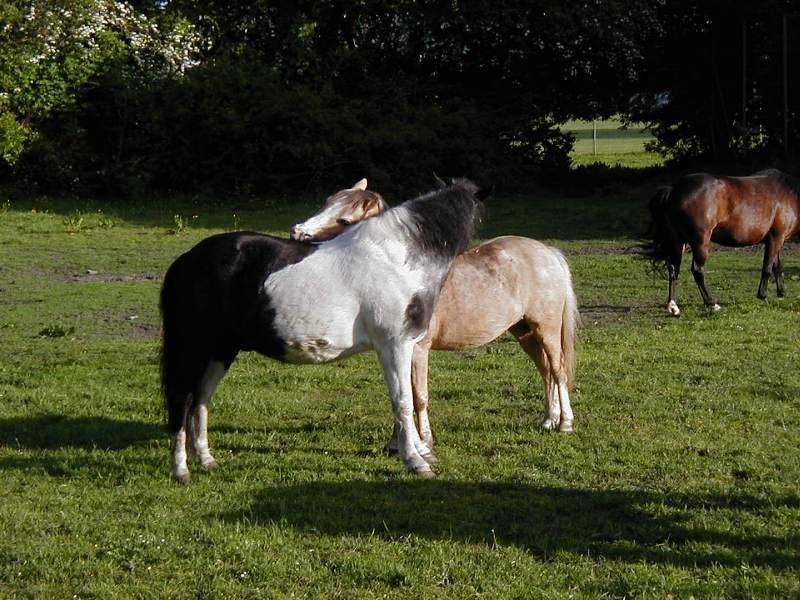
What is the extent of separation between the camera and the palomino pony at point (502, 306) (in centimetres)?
788

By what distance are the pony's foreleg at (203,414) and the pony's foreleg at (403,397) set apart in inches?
42.1

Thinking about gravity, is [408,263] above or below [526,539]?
above

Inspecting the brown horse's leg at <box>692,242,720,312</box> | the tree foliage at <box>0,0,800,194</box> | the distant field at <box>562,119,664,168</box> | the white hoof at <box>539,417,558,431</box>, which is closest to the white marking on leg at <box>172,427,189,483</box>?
the white hoof at <box>539,417,558,431</box>

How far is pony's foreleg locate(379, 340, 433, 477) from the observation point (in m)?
7.25

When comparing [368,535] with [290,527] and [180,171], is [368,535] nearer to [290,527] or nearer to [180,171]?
[290,527]

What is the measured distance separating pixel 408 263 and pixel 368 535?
1832 millimetres

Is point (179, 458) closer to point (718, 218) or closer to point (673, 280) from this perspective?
point (673, 280)

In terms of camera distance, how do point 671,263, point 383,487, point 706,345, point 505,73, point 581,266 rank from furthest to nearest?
point 505,73 < point 581,266 < point 671,263 < point 706,345 < point 383,487

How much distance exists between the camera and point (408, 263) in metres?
7.24

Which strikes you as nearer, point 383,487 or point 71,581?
point 71,581

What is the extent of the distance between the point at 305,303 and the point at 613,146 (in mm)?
48773

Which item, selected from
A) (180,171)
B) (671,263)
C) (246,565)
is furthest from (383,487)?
(180,171)

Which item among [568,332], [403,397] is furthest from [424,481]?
[568,332]

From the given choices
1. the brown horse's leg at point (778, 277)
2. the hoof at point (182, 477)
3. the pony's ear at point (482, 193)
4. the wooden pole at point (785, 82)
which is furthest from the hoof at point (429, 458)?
the wooden pole at point (785, 82)
